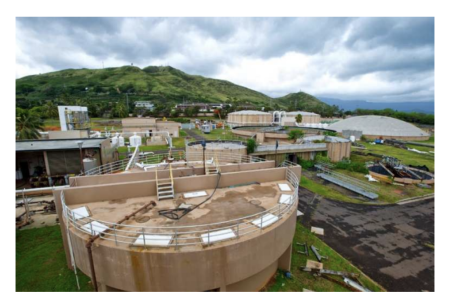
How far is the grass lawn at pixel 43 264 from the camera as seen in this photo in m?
11.2

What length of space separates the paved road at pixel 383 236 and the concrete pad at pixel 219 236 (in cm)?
976

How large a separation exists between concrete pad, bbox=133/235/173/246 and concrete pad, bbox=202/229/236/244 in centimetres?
141

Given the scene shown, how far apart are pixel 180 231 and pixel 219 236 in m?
1.77

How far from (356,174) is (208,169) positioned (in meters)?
26.4

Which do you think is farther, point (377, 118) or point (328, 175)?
point (377, 118)

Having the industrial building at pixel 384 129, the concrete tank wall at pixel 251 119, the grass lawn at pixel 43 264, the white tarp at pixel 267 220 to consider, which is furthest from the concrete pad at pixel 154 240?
the concrete tank wall at pixel 251 119

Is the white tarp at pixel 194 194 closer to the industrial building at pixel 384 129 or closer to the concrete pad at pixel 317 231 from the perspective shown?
the concrete pad at pixel 317 231

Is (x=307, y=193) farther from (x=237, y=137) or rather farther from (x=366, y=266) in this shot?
(x=237, y=137)

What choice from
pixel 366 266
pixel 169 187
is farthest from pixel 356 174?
pixel 169 187

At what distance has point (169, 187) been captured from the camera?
507 inches

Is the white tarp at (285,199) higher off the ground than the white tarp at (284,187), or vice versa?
the white tarp at (284,187)

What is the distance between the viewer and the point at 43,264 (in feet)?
41.6

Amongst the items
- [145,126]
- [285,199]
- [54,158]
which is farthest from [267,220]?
[145,126]

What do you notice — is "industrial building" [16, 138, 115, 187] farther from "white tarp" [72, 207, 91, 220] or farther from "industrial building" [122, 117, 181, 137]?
"industrial building" [122, 117, 181, 137]
